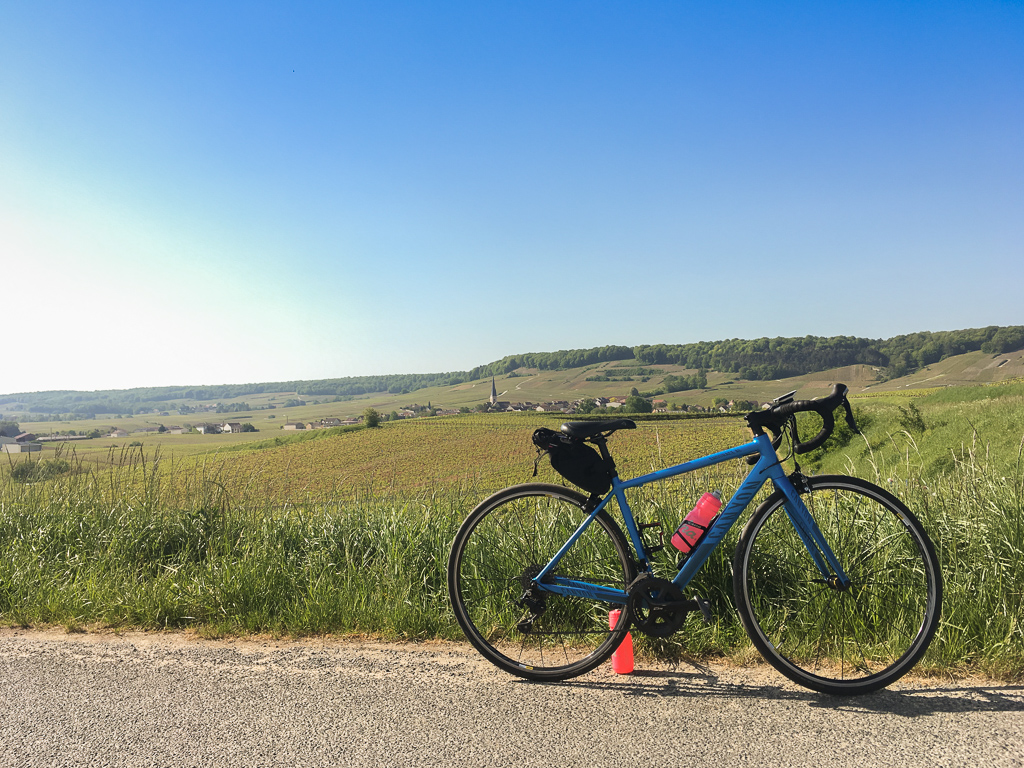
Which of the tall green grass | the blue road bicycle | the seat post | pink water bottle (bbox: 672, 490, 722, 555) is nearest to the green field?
the tall green grass

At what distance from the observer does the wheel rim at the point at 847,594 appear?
2.86 metres

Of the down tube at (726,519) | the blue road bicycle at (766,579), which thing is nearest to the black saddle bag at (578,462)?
the blue road bicycle at (766,579)

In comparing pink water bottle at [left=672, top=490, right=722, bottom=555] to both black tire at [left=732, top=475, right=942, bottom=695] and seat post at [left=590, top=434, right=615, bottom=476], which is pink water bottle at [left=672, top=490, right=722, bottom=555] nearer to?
black tire at [left=732, top=475, right=942, bottom=695]

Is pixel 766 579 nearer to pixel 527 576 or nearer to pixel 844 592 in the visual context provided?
pixel 844 592

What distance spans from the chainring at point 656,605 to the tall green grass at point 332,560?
0.31 metres

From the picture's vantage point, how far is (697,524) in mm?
2967

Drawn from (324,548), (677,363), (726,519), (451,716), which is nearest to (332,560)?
(324,548)

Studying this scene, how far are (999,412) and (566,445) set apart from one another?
45164 millimetres

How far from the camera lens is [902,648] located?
2.90m

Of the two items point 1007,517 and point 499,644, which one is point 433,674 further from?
point 1007,517

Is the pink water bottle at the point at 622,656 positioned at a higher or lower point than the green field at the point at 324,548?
lower

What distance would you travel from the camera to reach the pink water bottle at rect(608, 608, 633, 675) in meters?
2.95

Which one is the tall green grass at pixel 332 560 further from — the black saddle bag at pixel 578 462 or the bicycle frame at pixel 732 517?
the black saddle bag at pixel 578 462

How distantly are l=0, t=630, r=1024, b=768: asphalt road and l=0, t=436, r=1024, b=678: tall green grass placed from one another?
346 mm
